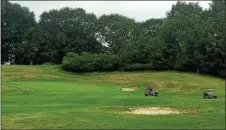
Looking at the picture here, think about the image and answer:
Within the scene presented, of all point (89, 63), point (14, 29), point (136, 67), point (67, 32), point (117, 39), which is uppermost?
point (14, 29)

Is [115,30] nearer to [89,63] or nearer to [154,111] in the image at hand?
[89,63]

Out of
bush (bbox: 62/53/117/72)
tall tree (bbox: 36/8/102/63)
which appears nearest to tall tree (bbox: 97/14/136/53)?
tall tree (bbox: 36/8/102/63)

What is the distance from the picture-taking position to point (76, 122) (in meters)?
23.6

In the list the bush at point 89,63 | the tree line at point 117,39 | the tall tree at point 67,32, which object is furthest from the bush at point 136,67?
the tall tree at point 67,32

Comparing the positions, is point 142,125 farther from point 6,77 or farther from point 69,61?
point 69,61

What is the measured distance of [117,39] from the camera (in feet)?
352

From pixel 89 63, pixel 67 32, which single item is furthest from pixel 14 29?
pixel 89 63

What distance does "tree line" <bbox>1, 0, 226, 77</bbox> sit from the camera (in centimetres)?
7625

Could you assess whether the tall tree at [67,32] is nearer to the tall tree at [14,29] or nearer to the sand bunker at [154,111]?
the tall tree at [14,29]

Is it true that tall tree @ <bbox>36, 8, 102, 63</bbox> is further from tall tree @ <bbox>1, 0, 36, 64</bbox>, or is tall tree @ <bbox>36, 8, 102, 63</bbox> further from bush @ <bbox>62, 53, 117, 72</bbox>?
bush @ <bbox>62, 53, 117, 72</bbox>

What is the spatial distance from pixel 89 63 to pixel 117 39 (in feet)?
83.1

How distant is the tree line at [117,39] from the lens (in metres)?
76.2

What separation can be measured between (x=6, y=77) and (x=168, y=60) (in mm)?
28888

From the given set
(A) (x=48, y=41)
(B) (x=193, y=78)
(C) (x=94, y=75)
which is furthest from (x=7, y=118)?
(A) (x=48, y=41)
